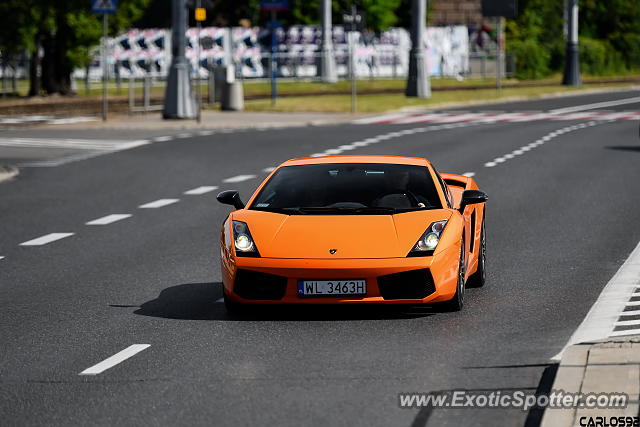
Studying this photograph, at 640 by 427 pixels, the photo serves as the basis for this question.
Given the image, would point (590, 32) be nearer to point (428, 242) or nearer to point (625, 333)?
point (428, 242)

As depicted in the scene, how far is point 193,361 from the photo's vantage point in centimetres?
985

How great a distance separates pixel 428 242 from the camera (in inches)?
452

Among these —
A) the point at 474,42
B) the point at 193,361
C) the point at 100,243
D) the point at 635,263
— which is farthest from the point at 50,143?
the point at 474,42

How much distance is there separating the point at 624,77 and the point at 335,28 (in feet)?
50.5

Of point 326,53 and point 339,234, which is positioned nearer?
point 339,234

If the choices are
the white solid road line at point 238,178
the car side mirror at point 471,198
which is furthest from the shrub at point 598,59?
the car side mirror at point 471,198

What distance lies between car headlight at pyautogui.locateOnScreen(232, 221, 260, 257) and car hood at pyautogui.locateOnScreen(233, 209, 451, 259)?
4 centimetres

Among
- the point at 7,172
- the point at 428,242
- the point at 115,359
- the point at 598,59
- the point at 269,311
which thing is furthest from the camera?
the point at 598,59

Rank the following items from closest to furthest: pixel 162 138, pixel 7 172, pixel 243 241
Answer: pixel 243 241 < pixel 7 172 < pixel 162 138

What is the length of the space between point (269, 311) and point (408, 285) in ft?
3.86

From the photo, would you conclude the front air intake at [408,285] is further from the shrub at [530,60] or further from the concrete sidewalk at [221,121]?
the shrub at [530,60]

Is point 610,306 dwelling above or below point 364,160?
below

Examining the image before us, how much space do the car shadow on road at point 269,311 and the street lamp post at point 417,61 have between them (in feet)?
134

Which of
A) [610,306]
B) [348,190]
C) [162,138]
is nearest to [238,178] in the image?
[162,138]
